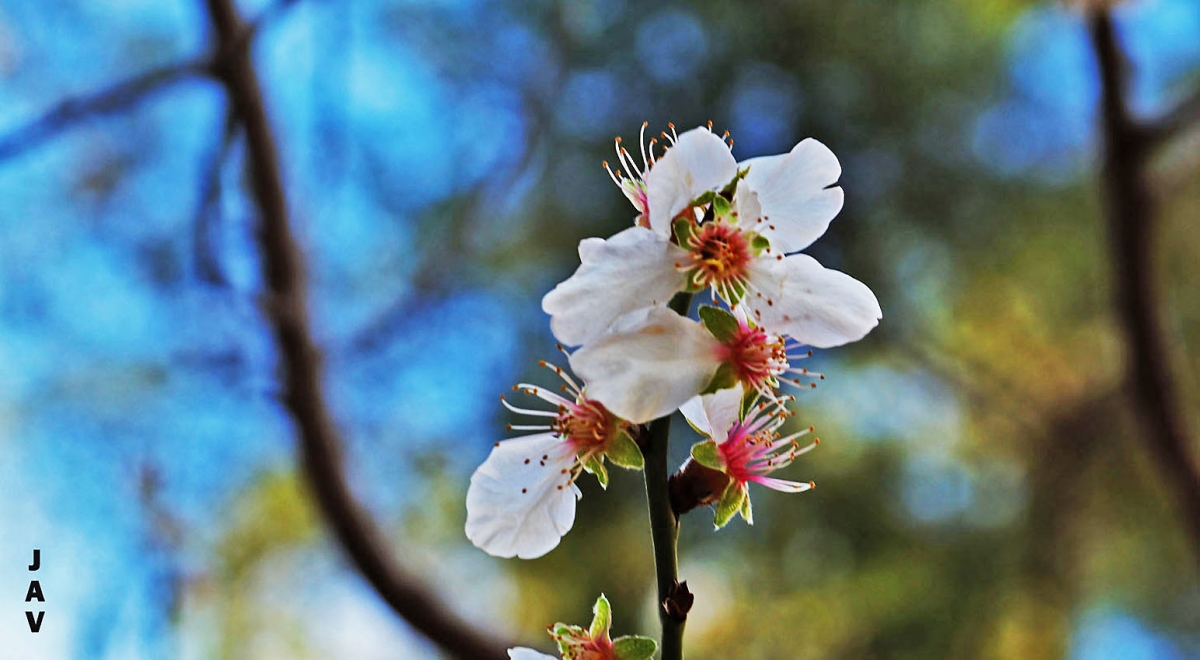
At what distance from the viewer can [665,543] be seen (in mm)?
325

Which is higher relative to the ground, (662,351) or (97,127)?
(97,127)

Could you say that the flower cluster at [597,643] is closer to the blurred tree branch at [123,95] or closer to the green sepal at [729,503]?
the green sepal at [729,503]

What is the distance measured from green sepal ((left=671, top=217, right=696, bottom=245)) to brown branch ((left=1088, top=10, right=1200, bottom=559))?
1.08 meters

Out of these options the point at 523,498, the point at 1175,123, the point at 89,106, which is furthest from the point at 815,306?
the point at 1175,123

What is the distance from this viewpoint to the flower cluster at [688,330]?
0.34m

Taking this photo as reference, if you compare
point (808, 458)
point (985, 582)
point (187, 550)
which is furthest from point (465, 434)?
point (985, 582)

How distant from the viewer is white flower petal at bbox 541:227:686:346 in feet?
1.14

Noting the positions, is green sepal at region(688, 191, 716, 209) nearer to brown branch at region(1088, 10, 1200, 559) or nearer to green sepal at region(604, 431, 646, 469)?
green sepal at region(604, 431, 646, 469)

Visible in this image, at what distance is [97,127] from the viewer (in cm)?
174

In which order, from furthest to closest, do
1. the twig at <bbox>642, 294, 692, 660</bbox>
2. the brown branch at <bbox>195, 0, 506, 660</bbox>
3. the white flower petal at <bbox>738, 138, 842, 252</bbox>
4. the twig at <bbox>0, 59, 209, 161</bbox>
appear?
the brown branch at <bbox>195, 0, 506, 660</bbox>
the twig at <bbox>0, 59, 209, 161</bbox>
the white flower petal at <bbox>738, 138, 842, 252</bbox>
the twig at <bbox>642, 294, 692, 660</bbox>

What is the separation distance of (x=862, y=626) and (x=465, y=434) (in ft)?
2.55

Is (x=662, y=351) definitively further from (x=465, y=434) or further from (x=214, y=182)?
(x=465, y=434)

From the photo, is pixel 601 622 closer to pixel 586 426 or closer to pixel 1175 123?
pixel 586 426

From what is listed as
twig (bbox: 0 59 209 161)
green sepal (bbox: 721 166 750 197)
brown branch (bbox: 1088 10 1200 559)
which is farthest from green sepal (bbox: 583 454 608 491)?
brown branch (bbox: 1088 10 1200 559)
